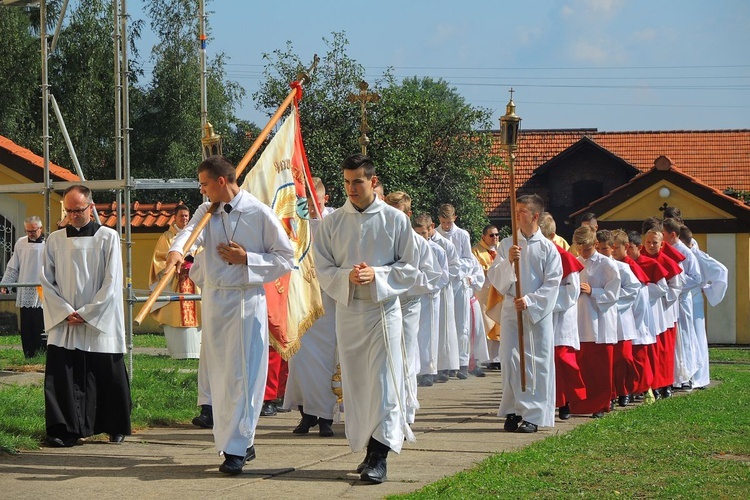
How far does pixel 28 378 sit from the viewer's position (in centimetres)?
1310

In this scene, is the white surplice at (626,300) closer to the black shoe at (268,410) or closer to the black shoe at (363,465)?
the black shoe at (268,410)

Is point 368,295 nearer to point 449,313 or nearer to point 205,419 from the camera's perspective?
point 205,419

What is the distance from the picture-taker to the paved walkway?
695 cm

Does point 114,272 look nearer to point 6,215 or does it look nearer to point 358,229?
point 358,229

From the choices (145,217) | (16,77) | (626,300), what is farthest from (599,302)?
(16,77)

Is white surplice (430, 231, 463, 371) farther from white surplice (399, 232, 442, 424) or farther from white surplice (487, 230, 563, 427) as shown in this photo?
white surplice (399, 232, 442, 424)

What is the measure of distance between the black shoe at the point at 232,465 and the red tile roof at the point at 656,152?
99.6 feet

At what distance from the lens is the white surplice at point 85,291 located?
8859mm

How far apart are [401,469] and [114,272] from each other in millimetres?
2736

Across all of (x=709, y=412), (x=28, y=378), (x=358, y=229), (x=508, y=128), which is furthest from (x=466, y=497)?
(x=28, y=378)

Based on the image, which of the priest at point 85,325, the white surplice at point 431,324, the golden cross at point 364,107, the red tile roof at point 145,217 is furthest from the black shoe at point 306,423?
the red tile roof at point 145,217

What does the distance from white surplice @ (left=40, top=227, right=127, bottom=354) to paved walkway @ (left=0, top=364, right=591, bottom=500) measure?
0.79 metres

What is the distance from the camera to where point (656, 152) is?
41094 millimetres

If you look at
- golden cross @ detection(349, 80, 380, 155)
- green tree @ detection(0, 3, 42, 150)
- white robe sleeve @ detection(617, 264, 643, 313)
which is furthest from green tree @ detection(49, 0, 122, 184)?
white robe sleeve @ detection(617, 264, 643, 313)
